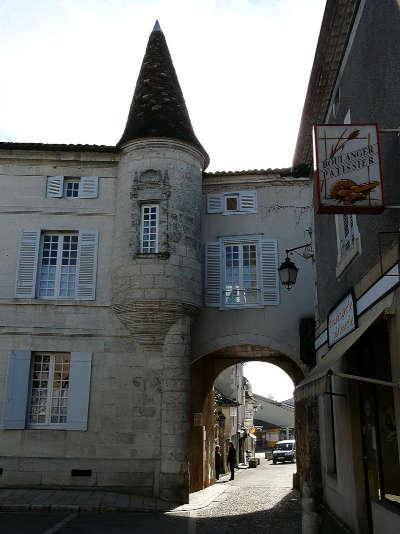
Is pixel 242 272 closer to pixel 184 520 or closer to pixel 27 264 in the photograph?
pixel 27 264

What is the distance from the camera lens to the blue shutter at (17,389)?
524 inches

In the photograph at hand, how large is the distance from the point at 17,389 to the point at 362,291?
919 centimetres

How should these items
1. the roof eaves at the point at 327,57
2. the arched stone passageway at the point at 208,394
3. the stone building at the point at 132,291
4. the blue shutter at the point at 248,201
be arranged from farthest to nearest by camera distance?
the arched stone passageway at the point at 208,394 → the blue shutter at the point at 248,201 → the stone building at the point at 132,291 → the roof eaves at the point at 327,57

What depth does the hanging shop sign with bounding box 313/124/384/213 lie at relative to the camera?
614cm

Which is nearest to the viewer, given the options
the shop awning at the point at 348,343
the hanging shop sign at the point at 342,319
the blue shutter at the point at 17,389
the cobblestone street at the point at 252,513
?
the shop awning at the point at 348,343

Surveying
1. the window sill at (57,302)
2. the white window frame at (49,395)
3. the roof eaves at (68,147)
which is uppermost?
the roof eaves at (68,147)

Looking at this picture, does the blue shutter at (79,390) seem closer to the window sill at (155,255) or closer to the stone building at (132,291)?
the stone building at (132,291)

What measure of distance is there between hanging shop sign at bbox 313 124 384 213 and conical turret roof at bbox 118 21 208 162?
27.6 ft

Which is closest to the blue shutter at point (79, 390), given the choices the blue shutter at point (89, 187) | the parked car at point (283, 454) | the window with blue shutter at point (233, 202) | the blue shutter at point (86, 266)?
the blue shutter at point (86, 266)

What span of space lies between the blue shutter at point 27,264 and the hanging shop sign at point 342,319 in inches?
310

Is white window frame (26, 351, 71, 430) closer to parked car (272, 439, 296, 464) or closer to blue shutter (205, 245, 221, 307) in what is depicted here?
blue shutter (205, 245, 221, 307)

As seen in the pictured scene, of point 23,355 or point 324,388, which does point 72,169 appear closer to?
point 23,355

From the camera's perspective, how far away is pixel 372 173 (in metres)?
6.23

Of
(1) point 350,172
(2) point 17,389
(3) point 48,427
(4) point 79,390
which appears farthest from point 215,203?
(1) point 350,172
